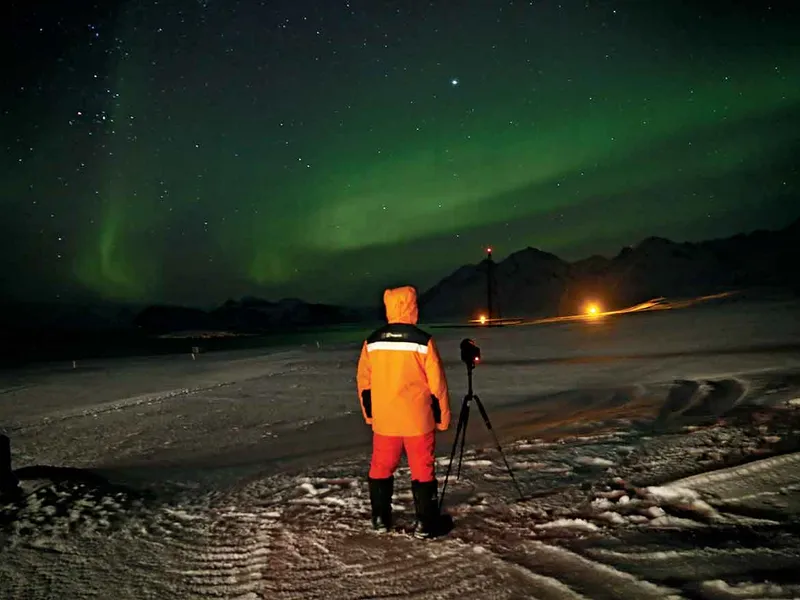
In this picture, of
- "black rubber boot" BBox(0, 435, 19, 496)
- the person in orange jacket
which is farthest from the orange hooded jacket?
"black rubber boot" BBox(0, 435, 19, 496)

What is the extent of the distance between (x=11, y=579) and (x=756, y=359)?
1825 cm

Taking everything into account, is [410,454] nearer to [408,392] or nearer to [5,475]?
[408,392]

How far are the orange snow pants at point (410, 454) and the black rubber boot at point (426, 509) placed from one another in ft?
0.24

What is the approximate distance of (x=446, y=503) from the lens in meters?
5.82

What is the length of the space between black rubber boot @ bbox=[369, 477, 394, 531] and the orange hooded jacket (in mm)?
507

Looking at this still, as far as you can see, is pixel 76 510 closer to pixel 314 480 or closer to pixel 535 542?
pixel 314 480

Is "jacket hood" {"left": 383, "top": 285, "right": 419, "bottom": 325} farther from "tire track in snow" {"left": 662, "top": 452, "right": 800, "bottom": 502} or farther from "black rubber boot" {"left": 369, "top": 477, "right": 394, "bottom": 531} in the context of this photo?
"tire track in snow" {"left": 662, "top": 452, "right": 800, "bottom": 502}

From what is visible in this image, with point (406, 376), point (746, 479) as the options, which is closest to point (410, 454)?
point (406, 376)

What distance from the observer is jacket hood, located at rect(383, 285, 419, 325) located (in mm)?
4879

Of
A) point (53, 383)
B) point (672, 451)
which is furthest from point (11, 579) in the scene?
point (53, 383)

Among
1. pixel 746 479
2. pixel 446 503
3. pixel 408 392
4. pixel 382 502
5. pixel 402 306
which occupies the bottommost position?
pixel 446 503

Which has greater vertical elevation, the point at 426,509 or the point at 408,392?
the point at 408,392

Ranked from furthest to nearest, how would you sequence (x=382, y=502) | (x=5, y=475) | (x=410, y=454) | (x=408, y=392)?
1. (x=5, y=475)
2. (x=382, y=502)
3. (x=410, y=454)
4. (x=408, y=392)

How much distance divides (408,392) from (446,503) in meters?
1.63
